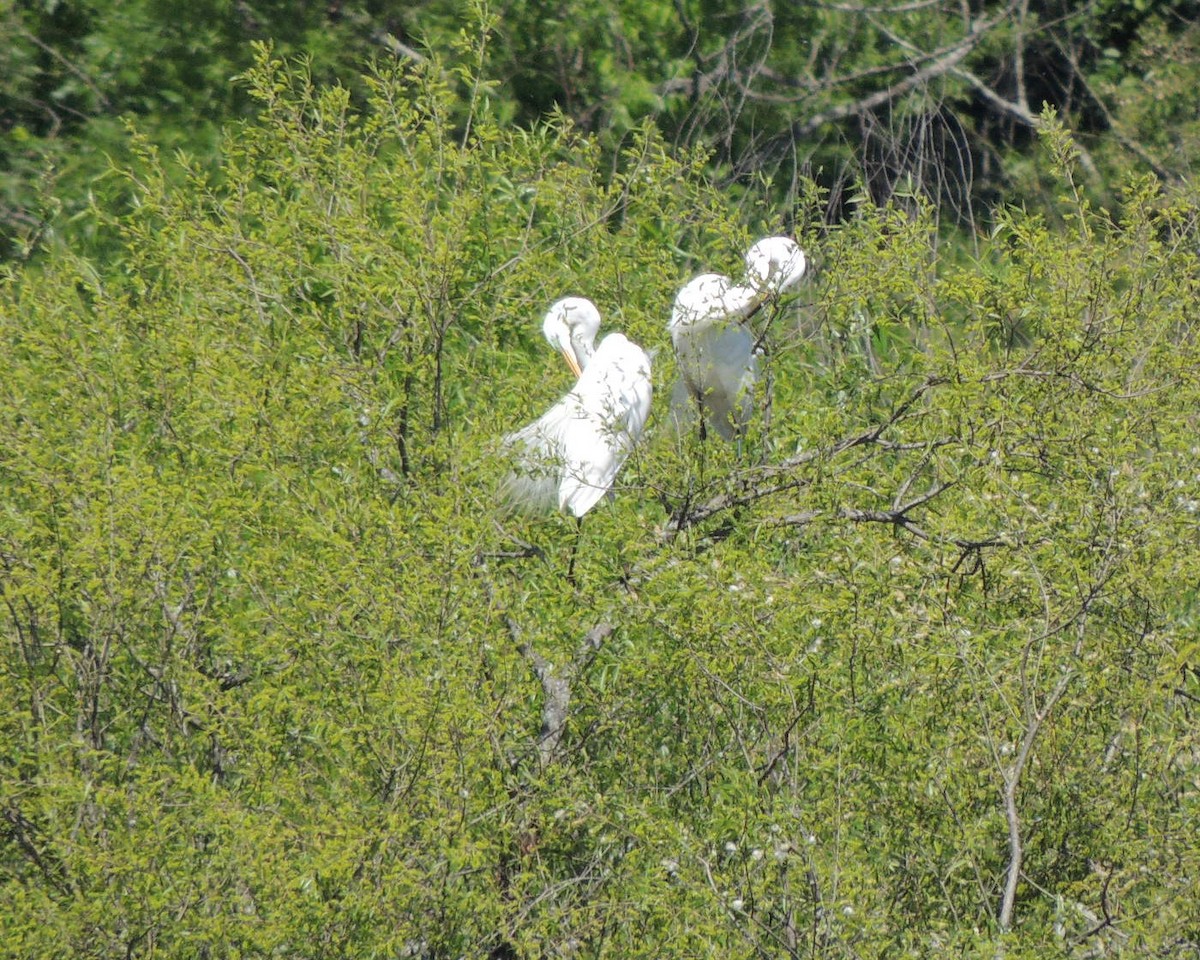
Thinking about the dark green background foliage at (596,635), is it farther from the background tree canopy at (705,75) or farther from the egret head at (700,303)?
the background tree canopy at (705,75)

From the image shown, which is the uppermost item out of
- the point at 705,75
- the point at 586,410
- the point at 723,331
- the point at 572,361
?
the point at 723,331

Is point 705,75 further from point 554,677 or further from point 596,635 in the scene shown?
point 554,677

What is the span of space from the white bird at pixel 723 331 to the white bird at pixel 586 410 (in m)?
0.12

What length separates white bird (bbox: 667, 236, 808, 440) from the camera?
11.8ft

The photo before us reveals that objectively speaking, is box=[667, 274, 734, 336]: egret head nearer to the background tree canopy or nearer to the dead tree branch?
the dead tree branch

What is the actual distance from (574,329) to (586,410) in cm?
121

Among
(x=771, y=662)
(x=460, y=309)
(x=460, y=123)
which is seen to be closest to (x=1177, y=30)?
(x=460, y=123)

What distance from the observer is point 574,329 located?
5.03m

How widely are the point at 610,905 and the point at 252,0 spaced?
19.6ft

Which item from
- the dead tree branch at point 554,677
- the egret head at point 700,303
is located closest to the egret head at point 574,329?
the egret head at point 700,303

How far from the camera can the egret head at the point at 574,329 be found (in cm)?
448

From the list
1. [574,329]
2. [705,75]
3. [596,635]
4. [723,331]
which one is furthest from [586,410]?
[705,75]


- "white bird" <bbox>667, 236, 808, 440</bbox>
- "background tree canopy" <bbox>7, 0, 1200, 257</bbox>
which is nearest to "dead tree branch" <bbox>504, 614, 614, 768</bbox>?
"white bird" <bbox>667, 236, 808, 440</bbox>

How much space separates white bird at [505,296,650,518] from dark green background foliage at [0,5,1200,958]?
7.2 inches
